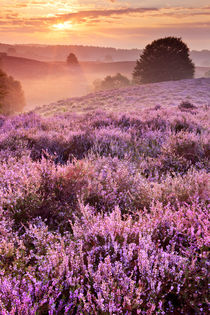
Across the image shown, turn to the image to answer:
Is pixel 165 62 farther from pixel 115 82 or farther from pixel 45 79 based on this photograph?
pixel 45 79

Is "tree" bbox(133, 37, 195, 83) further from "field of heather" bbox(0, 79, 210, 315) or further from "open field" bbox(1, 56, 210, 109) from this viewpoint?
"open field" bbox(1, 56, 210, 109)

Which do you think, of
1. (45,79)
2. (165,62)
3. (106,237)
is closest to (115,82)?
(165,62)

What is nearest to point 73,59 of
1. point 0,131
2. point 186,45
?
point 186,45

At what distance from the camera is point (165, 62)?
39688 millimetres

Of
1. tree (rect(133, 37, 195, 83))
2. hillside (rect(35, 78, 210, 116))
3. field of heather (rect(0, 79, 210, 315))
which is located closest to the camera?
field of heather (rect(0, 79, 210, 315))

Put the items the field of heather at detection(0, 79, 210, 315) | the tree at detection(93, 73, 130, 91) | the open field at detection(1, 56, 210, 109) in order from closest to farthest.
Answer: the field of heather at detection(0, 79, 210, 315), the tree at detection(93, 73, 130, 91), the open field at detection(1, 56, 210, 109)

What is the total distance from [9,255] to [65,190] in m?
1.03

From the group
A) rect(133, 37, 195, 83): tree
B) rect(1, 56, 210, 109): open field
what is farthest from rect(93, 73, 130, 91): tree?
rect(1, 56, 210, 109): open field

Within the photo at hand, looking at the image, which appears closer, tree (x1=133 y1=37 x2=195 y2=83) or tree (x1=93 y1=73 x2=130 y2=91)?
tree (x1=133 y1=37 x2=195 y2=83)

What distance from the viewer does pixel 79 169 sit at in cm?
307

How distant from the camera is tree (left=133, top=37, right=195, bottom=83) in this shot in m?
39.7

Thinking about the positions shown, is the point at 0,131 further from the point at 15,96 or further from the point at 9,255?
the point at 15,96

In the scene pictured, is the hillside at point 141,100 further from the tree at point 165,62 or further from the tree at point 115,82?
the tree at point 115,82

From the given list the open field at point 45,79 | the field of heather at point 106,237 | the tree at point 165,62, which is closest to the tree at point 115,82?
the tree at point 165,62
